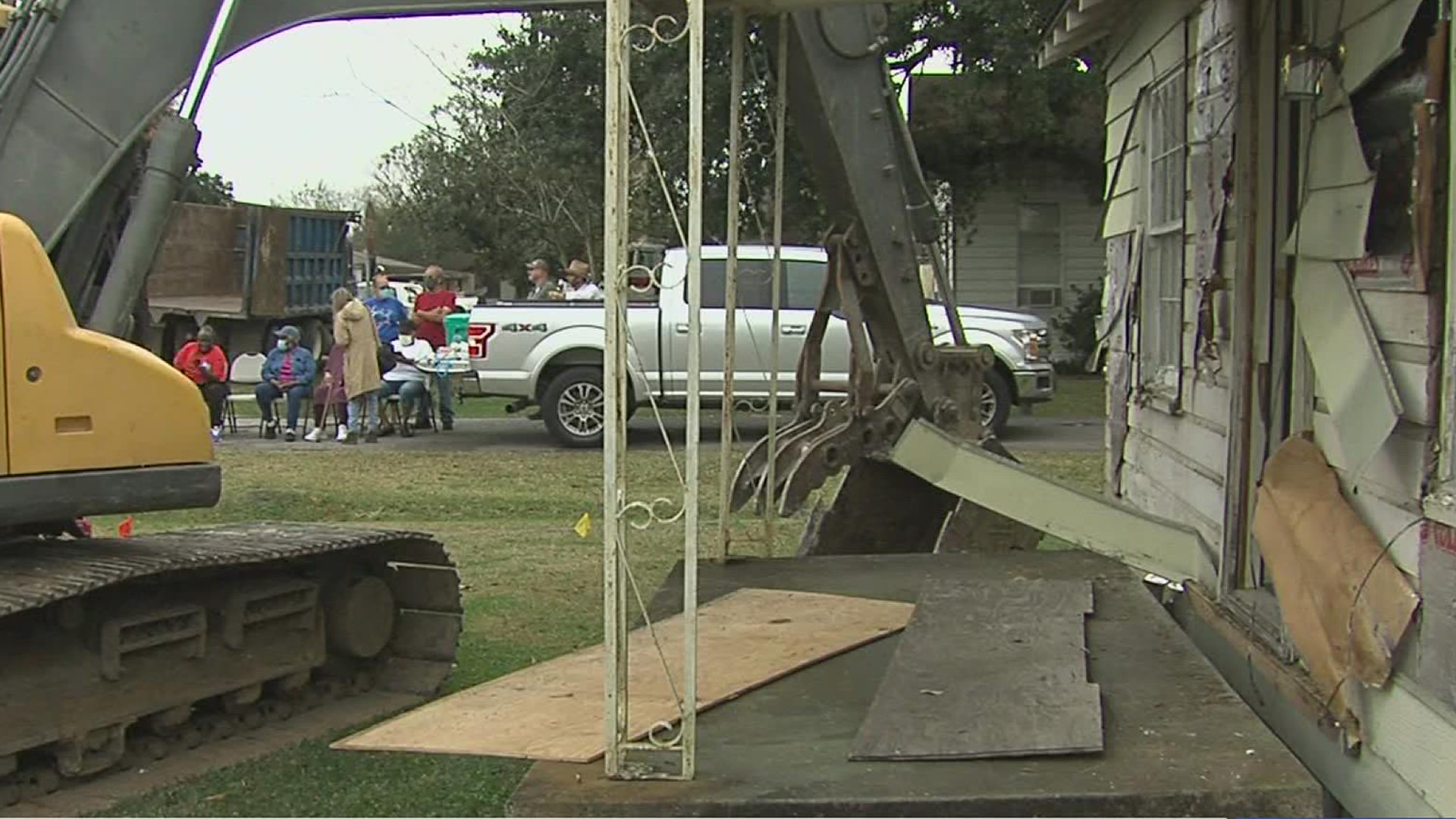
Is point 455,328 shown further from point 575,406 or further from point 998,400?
point 998,400

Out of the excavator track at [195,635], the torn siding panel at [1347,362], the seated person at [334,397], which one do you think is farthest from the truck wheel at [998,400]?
the torn siding panel at [1347,362]

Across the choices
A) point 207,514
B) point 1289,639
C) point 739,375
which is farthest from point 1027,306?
point 1289,639

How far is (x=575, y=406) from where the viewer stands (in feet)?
54.3

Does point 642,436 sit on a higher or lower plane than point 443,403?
lower

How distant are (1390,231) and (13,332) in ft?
14.8

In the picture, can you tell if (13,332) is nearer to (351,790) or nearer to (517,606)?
(351,790)

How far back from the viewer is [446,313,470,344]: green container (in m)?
18.4

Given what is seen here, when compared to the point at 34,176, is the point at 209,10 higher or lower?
higher

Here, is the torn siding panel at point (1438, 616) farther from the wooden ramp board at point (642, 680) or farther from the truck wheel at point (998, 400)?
the truck wheel at point (998, 400)

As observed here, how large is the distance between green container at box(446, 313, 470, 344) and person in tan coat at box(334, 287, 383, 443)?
4.15 ft

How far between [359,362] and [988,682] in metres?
12.8

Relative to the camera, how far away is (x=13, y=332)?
5.43 m

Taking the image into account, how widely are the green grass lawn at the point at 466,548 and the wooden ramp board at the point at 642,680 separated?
2.90 feet

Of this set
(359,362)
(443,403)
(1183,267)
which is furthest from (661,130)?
(1183,267)
